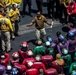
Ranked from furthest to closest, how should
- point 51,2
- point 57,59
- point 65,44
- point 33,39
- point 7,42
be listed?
1. point 51,2
2. point 33,39
3. point 7,42
4. point 65,44
5. point 57,59

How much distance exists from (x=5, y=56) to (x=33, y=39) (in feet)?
10.5

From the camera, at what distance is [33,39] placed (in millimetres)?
19562

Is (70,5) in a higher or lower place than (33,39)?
higher

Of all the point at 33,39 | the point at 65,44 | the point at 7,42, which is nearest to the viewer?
the point at 65,44

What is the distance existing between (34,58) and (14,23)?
3.58 m

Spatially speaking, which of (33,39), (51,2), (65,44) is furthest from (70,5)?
(65,44)

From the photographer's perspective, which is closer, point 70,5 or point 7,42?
point 7,42

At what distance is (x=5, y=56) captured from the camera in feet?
54.5

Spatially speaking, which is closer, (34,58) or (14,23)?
(34,58)

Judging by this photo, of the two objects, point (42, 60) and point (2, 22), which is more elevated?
point (2, 22)

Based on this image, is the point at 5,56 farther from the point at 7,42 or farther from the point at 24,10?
the point at 24,10

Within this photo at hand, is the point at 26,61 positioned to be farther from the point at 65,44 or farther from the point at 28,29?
the point at 28,29

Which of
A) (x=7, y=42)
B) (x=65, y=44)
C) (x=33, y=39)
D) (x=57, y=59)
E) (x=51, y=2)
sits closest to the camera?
(x=57, y=59)

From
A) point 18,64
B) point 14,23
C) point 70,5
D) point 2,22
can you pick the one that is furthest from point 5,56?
point 70,5
